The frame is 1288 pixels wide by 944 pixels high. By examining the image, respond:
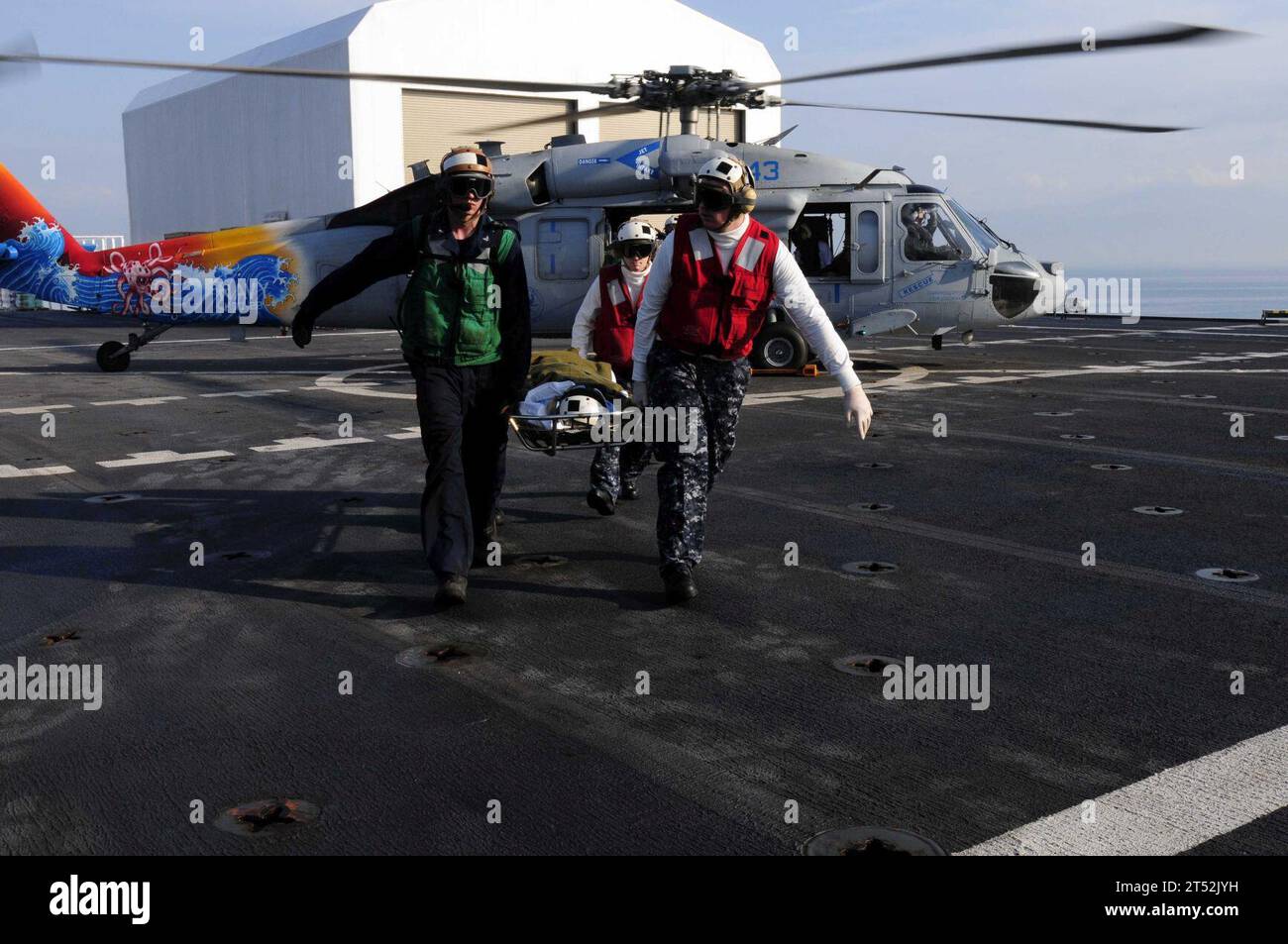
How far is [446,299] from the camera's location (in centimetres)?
567

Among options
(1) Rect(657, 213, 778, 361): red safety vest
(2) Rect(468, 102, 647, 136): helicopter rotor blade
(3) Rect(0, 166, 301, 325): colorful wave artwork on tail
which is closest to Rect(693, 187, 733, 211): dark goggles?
(1) Rect(657, 213, 778, 361): red safety vest

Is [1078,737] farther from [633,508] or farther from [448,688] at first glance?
[633,508]

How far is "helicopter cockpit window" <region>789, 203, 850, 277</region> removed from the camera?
51.1ft

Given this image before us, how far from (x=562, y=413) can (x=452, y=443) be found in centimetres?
123

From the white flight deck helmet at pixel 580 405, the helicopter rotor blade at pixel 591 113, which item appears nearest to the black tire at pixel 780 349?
the helicopter rotor blade at pixel 591 113

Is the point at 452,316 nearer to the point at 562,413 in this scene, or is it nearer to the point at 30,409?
the point at 562,413

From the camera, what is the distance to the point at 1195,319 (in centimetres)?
2830

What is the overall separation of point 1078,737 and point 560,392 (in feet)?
12.8

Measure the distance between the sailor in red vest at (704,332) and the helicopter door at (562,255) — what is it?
9933mm

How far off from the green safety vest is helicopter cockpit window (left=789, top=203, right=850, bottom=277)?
34.5 feet

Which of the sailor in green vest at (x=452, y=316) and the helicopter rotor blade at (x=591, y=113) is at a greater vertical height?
the helicopter rotor blade at (x=591, y=113)

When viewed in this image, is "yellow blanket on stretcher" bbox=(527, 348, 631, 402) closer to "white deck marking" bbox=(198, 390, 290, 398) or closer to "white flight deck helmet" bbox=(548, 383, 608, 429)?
"white flight deck helmet" bbox=(548, 383, 608, 429)

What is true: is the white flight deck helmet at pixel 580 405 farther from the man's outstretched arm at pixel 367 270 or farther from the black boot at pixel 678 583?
the black boot at pixel 678 583

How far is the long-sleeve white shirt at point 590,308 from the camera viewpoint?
7.33 meters
